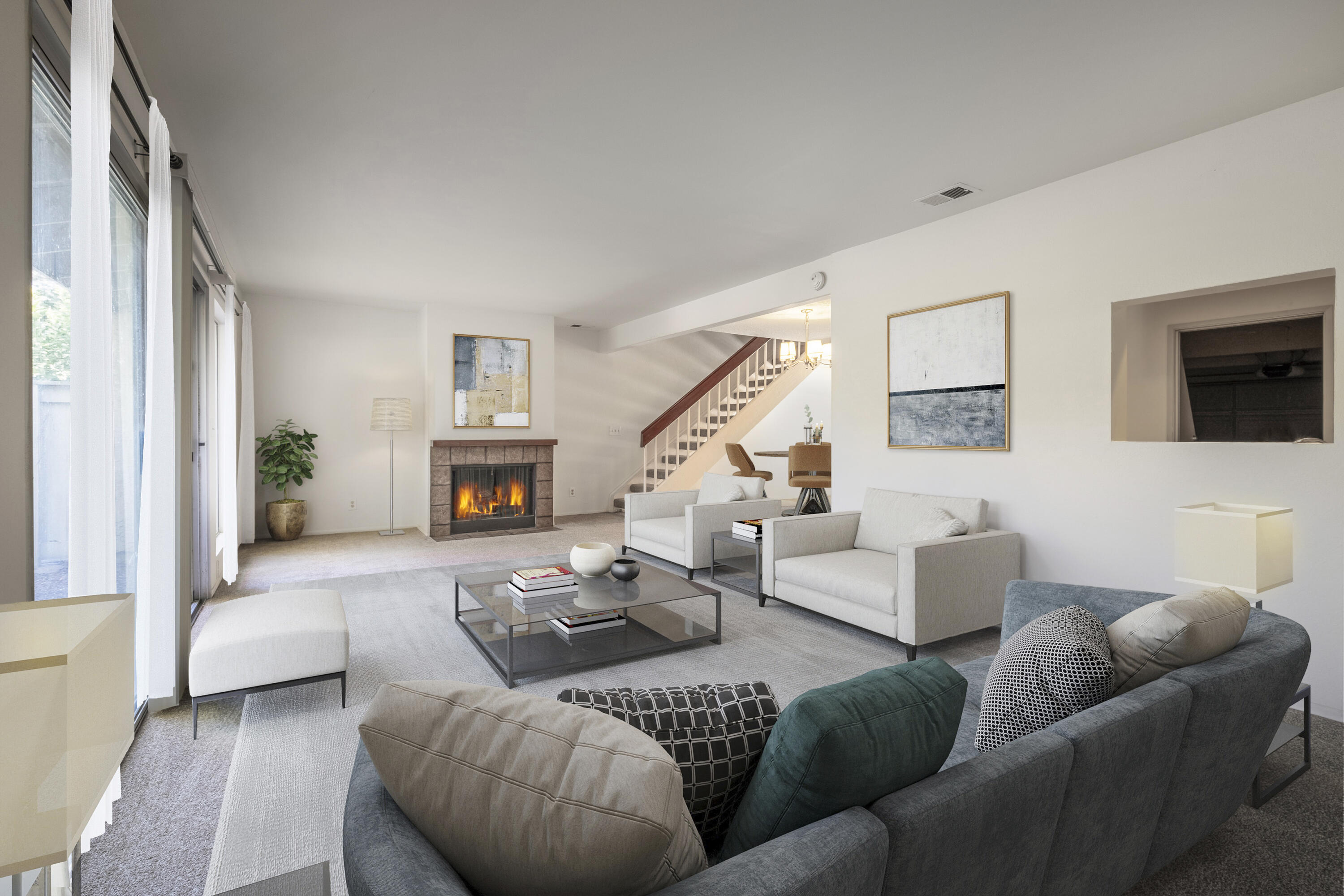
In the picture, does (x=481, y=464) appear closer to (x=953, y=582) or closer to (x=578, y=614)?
(x=578, y=614)

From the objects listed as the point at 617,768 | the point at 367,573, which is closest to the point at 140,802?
the point at 617,768

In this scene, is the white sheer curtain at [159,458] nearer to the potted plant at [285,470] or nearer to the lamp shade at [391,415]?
the potted plant at [285,470]

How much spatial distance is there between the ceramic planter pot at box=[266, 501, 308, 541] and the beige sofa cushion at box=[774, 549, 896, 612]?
538 centimetres

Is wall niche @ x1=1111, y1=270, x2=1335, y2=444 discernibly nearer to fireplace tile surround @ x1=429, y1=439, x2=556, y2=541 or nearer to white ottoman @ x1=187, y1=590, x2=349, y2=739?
white ottoman @ x1=187, y1=590, x2=349, y2=739

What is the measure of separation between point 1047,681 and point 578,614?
210 cm

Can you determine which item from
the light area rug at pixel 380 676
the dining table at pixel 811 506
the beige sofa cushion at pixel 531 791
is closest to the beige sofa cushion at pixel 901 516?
the light area rug at pixel 380 676

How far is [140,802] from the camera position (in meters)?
2.14

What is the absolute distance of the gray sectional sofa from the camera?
32.9 inches

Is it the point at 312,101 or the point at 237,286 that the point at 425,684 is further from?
the point at 237,286

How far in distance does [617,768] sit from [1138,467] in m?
3.58

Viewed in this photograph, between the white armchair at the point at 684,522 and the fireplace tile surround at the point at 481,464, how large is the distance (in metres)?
1.97

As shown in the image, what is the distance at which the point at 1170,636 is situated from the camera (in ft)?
4.92

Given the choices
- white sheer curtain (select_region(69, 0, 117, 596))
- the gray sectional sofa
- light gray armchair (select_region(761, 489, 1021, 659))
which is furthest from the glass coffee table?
the gray sectional sofa

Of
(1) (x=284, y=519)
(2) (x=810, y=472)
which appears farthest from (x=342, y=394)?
(2) (x=810, y=472)
